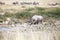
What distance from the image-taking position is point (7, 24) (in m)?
1.52

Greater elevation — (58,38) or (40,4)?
(40,4)

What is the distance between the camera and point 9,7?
1561 mm

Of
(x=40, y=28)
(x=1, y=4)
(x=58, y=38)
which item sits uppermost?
(x=1, y=4)

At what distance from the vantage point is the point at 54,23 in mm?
1566

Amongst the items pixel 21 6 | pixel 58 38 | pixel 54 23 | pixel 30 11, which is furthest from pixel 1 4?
pixel 58 38

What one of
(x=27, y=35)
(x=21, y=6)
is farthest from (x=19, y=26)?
(x=21, y=6)

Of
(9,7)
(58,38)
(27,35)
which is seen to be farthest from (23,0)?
(58,38)

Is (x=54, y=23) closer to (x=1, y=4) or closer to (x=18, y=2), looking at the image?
(x=18, y=2)

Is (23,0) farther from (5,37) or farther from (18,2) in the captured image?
(5,37)

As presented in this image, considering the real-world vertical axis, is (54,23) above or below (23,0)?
below

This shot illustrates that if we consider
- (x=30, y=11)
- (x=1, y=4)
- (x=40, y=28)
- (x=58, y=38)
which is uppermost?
(x=1, y=4)

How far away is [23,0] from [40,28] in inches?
15.2

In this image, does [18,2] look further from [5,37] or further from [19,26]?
[5,37]

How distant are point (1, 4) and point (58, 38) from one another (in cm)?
77
